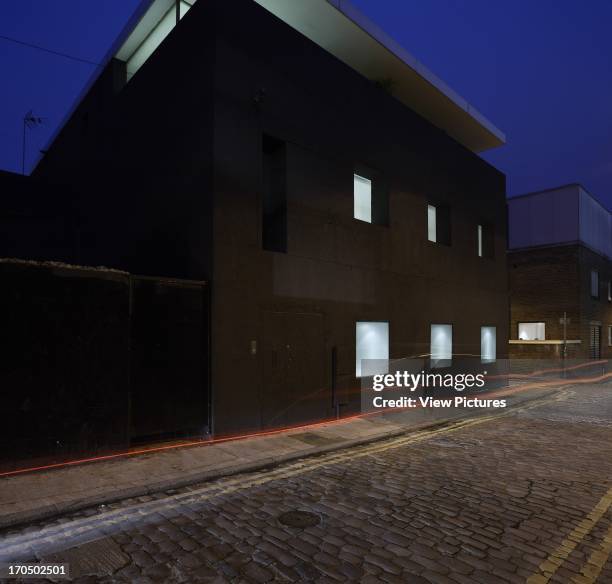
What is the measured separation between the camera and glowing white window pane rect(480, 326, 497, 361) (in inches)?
664

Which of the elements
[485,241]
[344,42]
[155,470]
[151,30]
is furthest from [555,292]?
[155,470]

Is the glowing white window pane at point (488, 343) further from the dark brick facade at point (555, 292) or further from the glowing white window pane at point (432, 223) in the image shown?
the dark brick facade at point (555, 292)

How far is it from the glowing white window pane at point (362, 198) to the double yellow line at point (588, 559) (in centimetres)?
885

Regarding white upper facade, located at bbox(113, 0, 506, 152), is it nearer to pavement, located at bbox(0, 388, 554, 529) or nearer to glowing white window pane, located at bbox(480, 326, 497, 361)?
glowing white window pane, located at bbox(480, 326, 497, 361)

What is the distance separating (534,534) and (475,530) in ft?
1.95

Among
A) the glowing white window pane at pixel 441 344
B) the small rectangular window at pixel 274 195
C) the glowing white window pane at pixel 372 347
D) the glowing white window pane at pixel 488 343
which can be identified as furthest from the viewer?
the glowing white window pane at pixel 488 343

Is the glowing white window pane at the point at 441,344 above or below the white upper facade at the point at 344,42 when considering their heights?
below

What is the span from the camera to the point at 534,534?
15.3 ft

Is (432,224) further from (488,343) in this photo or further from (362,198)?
(488,343)

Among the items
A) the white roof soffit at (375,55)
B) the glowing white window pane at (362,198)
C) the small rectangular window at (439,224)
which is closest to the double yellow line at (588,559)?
the glowing white window pane at (362,198)

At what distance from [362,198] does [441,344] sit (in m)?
5.61

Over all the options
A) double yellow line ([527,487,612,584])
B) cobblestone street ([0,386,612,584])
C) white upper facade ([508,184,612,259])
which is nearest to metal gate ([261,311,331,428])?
cobblestone street ([0,386,612,584])

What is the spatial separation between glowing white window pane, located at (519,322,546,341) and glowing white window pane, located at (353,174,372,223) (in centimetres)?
2103

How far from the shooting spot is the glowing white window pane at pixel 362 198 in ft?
40.3
